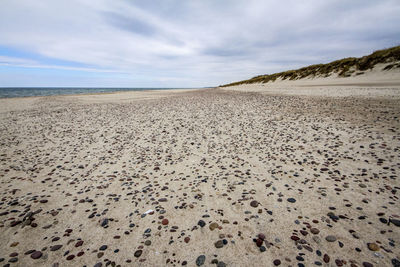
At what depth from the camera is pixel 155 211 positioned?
176 inches

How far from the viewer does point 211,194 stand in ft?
16.6

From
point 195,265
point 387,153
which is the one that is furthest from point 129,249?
point 387,153

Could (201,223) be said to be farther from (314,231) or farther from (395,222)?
(395,222)

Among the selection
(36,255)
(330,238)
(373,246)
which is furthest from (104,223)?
(373,246)

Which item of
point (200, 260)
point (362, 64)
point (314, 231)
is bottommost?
point (200, 260)

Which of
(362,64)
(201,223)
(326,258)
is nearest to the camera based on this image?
(326,258)

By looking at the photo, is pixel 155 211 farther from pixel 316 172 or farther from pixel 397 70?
pixel 397 70

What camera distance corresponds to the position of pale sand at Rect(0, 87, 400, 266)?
3.35 metres

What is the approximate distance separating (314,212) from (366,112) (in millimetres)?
11297

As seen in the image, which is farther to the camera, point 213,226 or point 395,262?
point 213,226

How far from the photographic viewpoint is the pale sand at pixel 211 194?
335cm

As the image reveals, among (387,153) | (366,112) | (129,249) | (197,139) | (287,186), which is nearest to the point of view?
(129,249)

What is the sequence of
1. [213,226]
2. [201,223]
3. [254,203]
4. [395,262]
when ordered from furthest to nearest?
[254,203]
[201,223]
[213,226]
[395,262]

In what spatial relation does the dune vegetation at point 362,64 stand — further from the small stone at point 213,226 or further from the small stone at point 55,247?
the small stone at point 55,247
